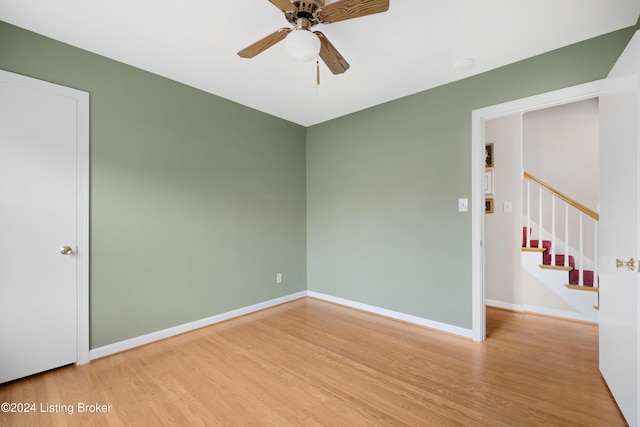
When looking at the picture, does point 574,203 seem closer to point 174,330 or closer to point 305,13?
point 305,13

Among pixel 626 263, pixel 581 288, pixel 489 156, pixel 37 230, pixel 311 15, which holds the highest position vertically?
pixel 311 15

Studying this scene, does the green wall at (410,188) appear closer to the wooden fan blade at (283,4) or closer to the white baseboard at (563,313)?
the white baseboard at (563,313)

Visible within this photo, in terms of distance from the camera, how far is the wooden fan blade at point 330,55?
171 cm

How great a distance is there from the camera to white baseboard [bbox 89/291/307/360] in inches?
91.1

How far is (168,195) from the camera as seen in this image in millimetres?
2699

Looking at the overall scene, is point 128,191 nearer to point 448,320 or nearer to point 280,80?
point 280,80

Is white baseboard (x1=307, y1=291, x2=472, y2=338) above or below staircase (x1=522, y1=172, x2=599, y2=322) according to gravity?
below

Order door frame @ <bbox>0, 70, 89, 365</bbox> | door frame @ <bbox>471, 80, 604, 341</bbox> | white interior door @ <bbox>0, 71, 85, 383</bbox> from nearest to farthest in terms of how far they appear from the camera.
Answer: white interior door @ <bbox>0, 71, 85, 383</bbox> → door frame @ <bbox>0, 70, 89, 365</bbox> → door frame @ <bbox>471, 80, 604, 341</bbox>

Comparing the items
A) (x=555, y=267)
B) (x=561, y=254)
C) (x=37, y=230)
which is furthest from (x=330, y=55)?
(x=561, y=254)

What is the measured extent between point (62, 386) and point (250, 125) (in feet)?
9.64

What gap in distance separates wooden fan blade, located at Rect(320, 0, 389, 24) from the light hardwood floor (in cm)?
233

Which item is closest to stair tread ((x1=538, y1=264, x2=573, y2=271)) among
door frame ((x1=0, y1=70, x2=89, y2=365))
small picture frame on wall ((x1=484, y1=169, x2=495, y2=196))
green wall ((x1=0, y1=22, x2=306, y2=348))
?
small picture frame on wall ((x1=484, y1=169, x2=495, y2=196))

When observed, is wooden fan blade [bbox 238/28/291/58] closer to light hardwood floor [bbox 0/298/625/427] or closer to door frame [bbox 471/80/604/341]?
door frame [bbox 471/80/604/341]

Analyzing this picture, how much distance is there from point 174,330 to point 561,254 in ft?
16.4
